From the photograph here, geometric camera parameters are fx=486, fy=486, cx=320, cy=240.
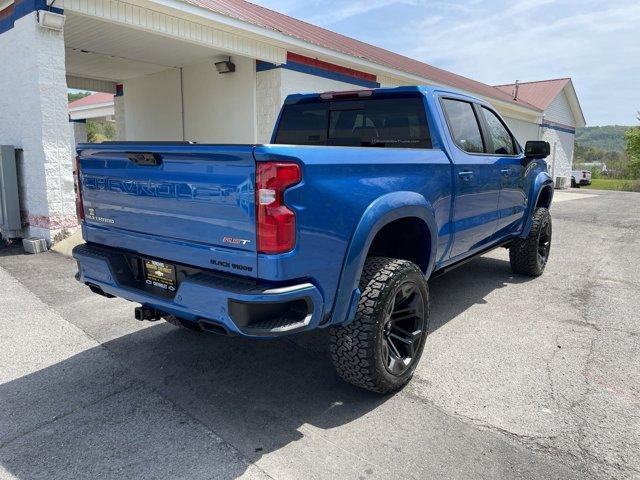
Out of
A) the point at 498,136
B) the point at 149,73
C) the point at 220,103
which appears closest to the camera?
the point at 498,136

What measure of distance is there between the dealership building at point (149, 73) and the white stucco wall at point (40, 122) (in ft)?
0.05

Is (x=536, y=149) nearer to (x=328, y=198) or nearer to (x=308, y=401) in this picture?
(x=328, y=198)

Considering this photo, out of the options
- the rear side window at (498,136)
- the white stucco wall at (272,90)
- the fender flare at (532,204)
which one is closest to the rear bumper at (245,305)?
the rear side window at (498,136)

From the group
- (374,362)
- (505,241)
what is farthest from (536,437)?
(505,241)

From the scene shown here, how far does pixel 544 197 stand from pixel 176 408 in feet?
17.0

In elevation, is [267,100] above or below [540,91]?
below

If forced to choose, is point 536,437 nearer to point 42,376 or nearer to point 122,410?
point 122,410

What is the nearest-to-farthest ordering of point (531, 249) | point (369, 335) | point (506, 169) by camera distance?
point (369, 335)
point (506, 169)
point (531, 249)

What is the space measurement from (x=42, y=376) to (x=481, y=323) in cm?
355

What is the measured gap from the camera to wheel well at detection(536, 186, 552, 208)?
609cm

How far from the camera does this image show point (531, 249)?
18.8ft

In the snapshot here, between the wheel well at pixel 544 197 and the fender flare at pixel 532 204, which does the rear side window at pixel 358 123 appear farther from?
the wheel well at pixel 544 197

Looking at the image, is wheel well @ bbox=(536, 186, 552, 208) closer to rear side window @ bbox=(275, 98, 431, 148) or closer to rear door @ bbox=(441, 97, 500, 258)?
rear door @ bbox=(441, 97, 500, 258)

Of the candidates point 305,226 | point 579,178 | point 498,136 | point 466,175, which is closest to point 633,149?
point 579,178
